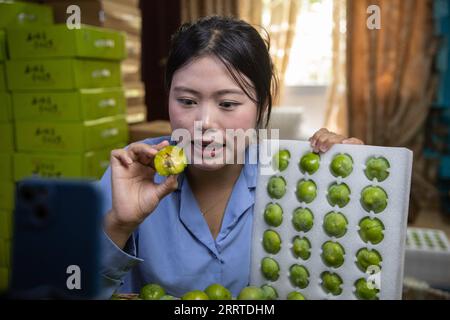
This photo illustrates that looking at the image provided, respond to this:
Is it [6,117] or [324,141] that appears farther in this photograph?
[6,117]

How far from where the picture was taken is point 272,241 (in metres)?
0.73

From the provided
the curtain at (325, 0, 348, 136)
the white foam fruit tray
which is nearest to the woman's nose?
the white foam fruit tray

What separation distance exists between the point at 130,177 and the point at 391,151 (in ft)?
Answer: 1.60

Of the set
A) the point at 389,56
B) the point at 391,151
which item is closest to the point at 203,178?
the point at 391,151

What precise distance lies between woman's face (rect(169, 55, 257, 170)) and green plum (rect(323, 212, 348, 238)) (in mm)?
258

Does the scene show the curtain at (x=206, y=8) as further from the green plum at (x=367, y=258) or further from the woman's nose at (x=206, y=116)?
the green plum at (x=367, y=258)

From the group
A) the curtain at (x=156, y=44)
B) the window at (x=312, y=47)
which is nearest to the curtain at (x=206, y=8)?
the curtain at (x=156, y=44)

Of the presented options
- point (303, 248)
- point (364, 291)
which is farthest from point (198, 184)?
point (364, 291)

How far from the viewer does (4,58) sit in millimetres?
2066

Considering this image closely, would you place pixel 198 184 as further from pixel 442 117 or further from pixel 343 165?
pixel 442 117

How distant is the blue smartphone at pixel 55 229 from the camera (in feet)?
1.08

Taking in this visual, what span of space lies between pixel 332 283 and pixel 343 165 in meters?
0.20

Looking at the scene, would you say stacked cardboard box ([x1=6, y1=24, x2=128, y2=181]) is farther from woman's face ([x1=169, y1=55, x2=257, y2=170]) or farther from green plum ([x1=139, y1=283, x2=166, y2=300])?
green plum ([x1=139, y1=283, x2=166, y2=300])
